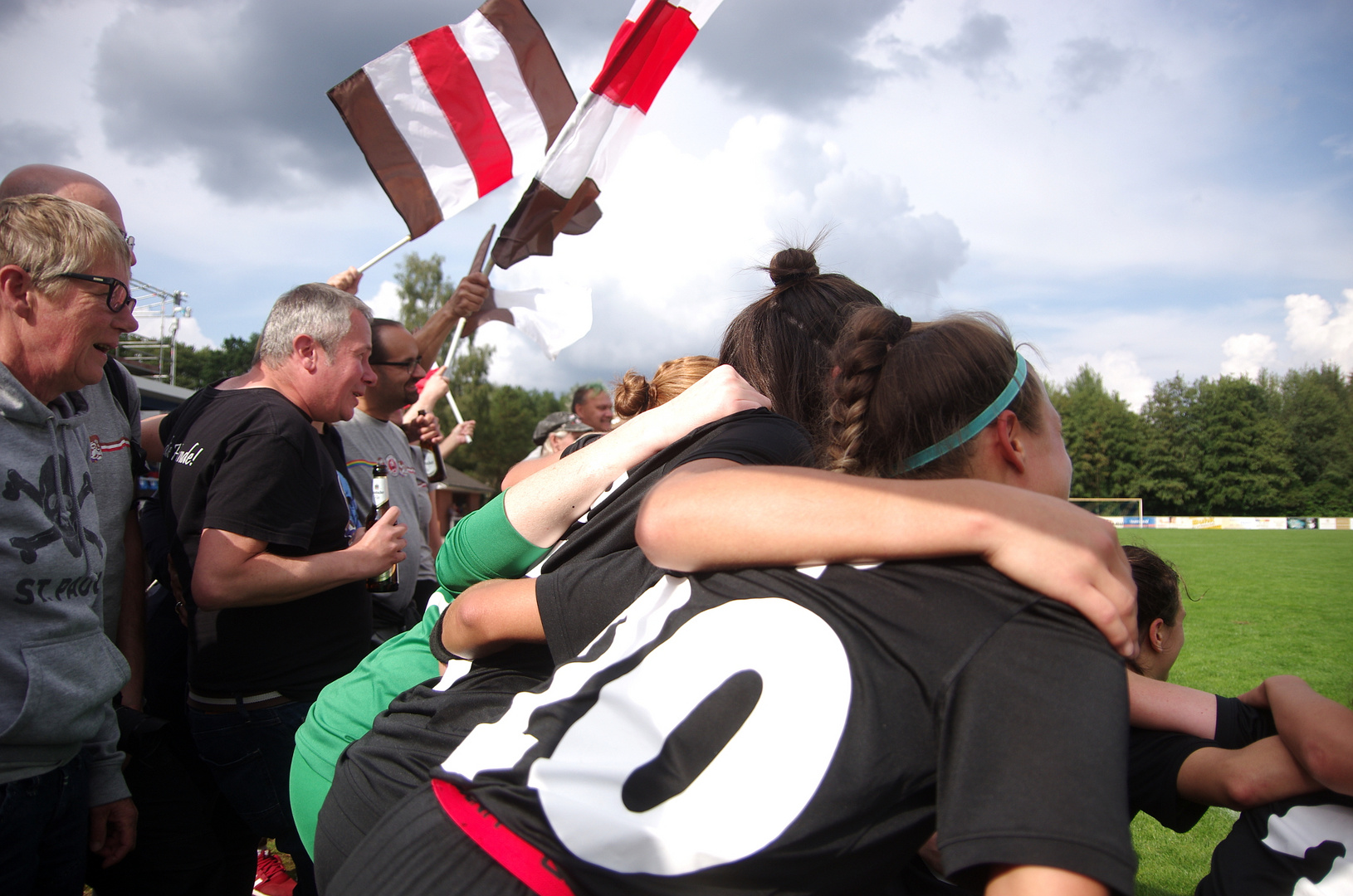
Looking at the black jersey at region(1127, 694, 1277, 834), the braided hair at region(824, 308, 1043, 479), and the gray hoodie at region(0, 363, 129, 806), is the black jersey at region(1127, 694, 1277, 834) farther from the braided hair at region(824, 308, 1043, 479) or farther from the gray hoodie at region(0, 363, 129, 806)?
the gray hoodie at region(0, 363, 129, 806)

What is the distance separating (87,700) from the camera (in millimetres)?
2047

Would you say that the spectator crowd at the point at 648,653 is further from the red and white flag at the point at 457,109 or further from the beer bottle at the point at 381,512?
the red and white flag at the point at 457,109

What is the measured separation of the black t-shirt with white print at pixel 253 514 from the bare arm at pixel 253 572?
0.15ft

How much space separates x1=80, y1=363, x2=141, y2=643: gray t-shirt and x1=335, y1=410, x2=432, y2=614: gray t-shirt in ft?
3.55

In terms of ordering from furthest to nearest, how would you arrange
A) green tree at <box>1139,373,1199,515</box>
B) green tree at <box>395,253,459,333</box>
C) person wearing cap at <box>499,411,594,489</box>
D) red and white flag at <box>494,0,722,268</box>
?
green tree at <box>1139,373,1199,515</box> → green tree at <box>395,253,459,333</box> → person wearing cap at <box>499,411,594,489</box> → red and white flag at <box>494,0,722,268</box>

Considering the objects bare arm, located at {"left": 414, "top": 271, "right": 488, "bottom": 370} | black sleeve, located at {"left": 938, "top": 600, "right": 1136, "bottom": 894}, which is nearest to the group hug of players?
black sleeve, located at {"left": 938, "top": 600, "right": 1136, "bottom": 894}

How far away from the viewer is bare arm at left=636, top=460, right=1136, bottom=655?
3.28 ft

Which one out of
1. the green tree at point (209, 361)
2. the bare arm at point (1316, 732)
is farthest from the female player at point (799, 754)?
the green tree at point (209, 361)

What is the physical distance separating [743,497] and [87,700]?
191 centimetres

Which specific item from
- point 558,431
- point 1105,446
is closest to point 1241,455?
point 1105,446

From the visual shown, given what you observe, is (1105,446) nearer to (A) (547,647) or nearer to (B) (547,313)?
(B) (547,313)

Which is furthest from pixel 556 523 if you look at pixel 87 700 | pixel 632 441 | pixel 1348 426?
pixel 1348 426

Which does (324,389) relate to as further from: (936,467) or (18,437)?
(936,467)

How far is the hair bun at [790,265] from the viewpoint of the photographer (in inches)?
87.8
